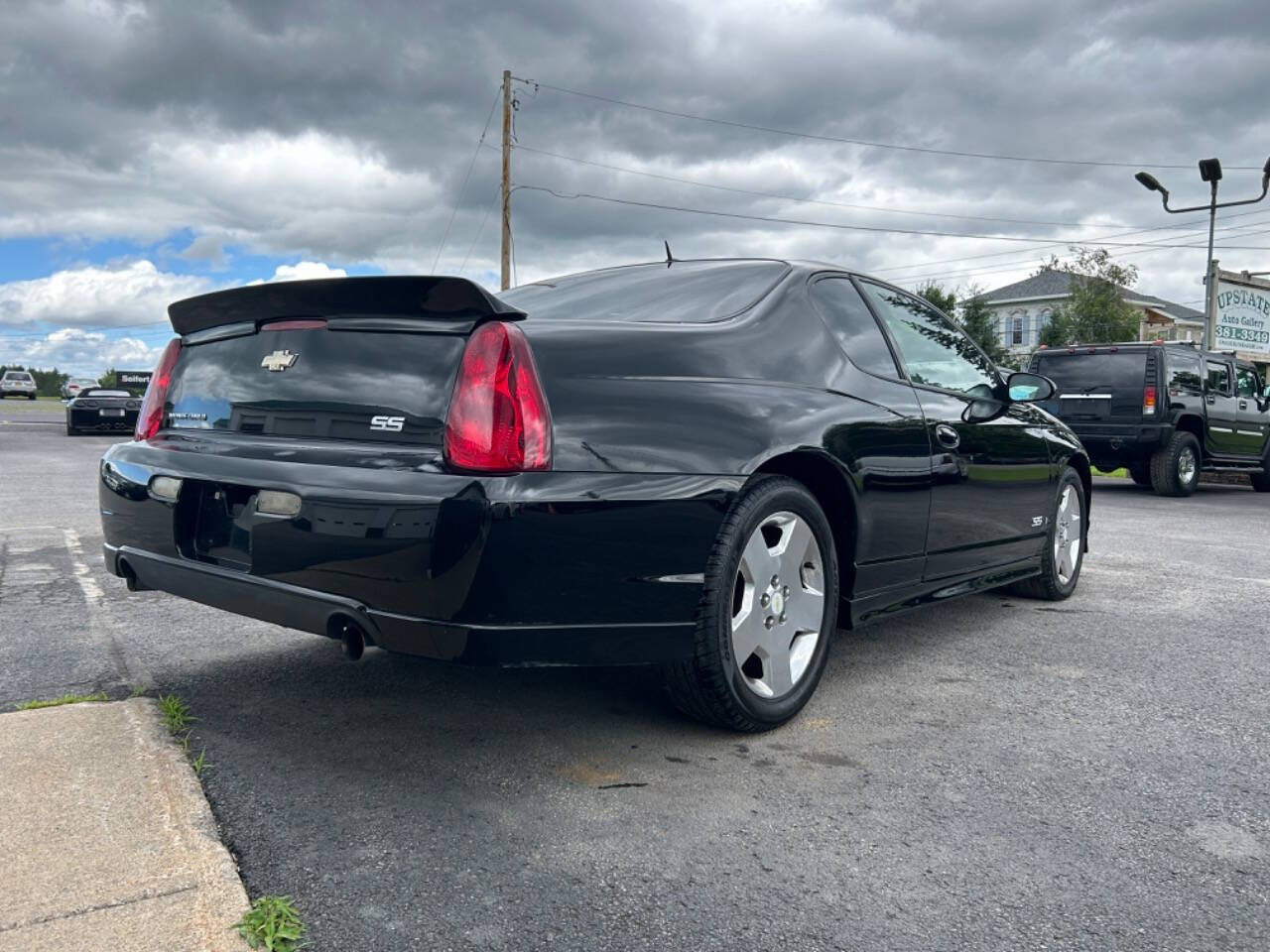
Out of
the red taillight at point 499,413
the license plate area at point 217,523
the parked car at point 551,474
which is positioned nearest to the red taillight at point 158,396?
the parked car at point 551,474

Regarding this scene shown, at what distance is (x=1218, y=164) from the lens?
64.1 feet

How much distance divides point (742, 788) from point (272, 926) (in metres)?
1.26

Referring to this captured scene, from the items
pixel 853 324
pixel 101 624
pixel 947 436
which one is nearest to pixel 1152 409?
pixel 947 436

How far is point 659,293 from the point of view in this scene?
11.7 ft

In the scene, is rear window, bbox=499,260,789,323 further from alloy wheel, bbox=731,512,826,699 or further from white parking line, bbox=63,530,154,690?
white parking line, bbox=63,530,154,690

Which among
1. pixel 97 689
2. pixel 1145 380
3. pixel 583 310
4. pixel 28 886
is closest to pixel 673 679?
pixel 583 310

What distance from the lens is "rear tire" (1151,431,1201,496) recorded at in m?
12.6

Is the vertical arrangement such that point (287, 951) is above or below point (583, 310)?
below

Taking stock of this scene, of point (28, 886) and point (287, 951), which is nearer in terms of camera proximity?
point (287, 951)

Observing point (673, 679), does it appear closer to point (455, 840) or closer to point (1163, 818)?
point (455, 840)

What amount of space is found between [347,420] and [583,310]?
96 centimetres

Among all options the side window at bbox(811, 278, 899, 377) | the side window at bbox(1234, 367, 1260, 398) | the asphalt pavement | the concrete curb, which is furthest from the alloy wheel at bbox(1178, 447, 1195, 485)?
the concrete curb

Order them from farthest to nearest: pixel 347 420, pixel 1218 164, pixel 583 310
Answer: pixel 1218 164 → pixel 583 310 → pixel 347 420

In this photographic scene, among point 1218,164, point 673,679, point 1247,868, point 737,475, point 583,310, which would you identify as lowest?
point 1247,868
